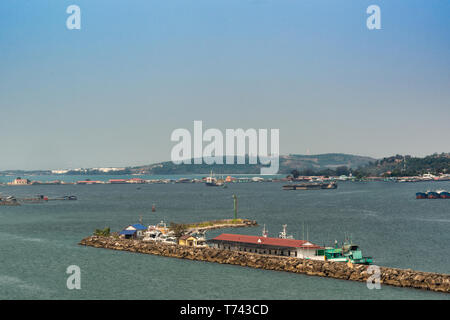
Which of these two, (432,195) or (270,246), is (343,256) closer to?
(270,246)

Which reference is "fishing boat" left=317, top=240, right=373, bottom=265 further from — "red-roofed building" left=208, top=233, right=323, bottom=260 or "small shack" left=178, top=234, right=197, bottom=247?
"small shack" left=178, top=234, right=197, bottom=247

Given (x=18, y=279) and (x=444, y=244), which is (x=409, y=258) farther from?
(x=18, y=279)

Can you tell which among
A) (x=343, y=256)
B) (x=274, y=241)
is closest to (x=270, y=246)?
(x=274, y=241)

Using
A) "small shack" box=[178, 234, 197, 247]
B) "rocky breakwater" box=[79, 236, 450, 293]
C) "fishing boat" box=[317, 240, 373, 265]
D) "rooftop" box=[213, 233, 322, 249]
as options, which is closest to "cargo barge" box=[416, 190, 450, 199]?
"small shack" box=[178, 234, 197, 247]

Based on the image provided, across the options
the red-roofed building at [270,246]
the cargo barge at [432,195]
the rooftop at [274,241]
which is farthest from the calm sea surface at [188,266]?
the cargo barge at [432,195]

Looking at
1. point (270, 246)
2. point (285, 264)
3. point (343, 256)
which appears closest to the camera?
point (285, 264)

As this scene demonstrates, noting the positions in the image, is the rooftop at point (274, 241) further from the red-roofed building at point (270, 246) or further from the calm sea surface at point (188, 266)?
the calm sea surface at point (188, 266)
